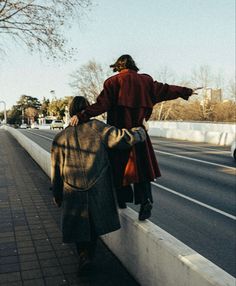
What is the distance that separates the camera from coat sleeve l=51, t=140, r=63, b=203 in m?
3.68

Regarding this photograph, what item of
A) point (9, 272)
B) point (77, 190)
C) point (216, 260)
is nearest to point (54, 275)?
A: point (9, 272)

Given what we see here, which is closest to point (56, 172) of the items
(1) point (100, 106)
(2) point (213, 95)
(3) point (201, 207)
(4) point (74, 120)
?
(4) point (74, 120)

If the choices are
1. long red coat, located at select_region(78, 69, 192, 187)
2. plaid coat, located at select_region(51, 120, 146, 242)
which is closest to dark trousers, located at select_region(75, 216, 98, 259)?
plaid coat, located at select_region(51, 120, 146, 242)

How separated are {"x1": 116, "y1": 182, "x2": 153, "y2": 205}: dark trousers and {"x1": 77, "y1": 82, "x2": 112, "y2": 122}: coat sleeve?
2.62 ft

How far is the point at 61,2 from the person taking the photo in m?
15.7

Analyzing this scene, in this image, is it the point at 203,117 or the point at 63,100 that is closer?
the point at 203,117

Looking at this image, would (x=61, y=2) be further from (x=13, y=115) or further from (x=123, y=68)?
(x=13, y=115)

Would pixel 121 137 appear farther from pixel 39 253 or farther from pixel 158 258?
pixel 39 253

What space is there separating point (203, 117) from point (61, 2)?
4758 centimetres

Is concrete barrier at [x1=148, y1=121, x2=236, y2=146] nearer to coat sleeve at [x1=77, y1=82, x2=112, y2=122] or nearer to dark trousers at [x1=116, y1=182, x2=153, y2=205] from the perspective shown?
dark trousers at [x1=116, y1=182, x2=153, y2=205]

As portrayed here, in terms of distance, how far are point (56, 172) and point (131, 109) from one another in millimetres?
947

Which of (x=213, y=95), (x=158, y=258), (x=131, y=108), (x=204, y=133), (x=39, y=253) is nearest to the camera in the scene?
(x=158, y=258)

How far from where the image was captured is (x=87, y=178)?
3.55m

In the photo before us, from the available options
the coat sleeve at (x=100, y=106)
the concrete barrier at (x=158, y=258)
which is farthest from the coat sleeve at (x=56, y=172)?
the concrete barrier at (x=158, y=258)
